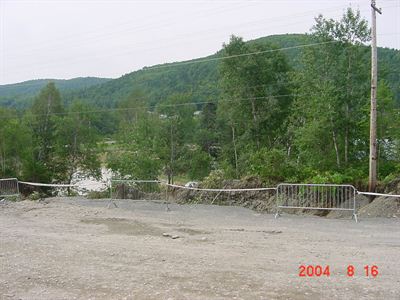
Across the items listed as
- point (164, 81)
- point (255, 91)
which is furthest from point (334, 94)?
point (164, 81)

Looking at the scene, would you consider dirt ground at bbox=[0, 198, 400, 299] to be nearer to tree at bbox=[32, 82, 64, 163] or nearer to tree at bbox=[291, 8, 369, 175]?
tree at bbox=[291, 8, 369, 175]

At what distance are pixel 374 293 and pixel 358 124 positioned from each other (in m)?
18.7

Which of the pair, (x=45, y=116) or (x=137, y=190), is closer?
(x=137, y=190)

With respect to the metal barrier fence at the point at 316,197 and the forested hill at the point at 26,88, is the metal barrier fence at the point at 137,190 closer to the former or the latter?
the metal barrier fence at the point at 316,197

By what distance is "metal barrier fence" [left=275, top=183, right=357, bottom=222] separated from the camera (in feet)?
43.9

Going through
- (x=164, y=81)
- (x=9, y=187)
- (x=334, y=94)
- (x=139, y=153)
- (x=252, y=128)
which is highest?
(x=164, y=81)

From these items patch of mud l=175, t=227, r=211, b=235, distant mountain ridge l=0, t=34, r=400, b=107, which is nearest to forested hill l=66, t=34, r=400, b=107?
distant mountain ridge l=0, t=34, r=400, b=107

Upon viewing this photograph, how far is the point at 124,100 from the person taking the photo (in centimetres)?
7625

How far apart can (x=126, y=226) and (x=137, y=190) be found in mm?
4810

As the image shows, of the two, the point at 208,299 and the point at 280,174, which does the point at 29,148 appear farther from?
the point at 208,299

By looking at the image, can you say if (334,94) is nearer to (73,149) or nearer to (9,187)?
(9,187)

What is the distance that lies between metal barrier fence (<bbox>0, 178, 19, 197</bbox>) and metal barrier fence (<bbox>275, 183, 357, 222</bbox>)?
12.2 meters

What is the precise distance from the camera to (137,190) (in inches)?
677

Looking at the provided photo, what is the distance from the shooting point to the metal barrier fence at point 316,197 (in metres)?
13.4
